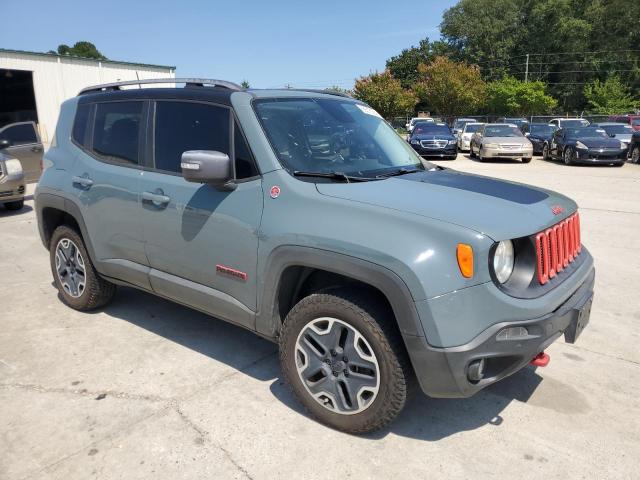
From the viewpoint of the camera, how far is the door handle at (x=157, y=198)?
3.58 metres

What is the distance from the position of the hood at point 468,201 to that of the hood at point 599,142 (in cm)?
1676

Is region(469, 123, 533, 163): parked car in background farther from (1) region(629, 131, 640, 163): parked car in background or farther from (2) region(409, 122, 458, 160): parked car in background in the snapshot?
(1) region(629, 131, 640, 163): parked car in background

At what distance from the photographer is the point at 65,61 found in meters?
29.1

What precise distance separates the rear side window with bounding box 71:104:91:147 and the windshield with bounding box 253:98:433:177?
1.91 metres

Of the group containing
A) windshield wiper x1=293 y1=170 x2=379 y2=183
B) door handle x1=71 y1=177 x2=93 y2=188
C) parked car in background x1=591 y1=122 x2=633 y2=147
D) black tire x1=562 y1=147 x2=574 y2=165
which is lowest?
black tire x1=562 y1=147 x2=574 y2=165

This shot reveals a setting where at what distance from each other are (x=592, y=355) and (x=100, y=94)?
4.43m

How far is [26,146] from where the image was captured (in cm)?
1110

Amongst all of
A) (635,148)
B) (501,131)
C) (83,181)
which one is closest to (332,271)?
(83,181)

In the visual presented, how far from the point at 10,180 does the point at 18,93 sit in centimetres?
2134

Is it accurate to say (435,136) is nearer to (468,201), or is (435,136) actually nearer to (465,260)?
(468,201)

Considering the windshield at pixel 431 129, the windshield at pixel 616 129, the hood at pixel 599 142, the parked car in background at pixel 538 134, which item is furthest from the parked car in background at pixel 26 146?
the windshield at pixel 616 129

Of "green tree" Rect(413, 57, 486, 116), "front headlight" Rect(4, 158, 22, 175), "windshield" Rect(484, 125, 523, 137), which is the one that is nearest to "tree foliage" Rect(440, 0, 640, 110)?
"green tree" Rect(413, 57, 486, 116)

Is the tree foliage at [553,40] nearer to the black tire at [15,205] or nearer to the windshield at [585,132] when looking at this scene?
the windshield at [585,132]

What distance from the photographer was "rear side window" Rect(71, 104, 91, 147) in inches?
175
